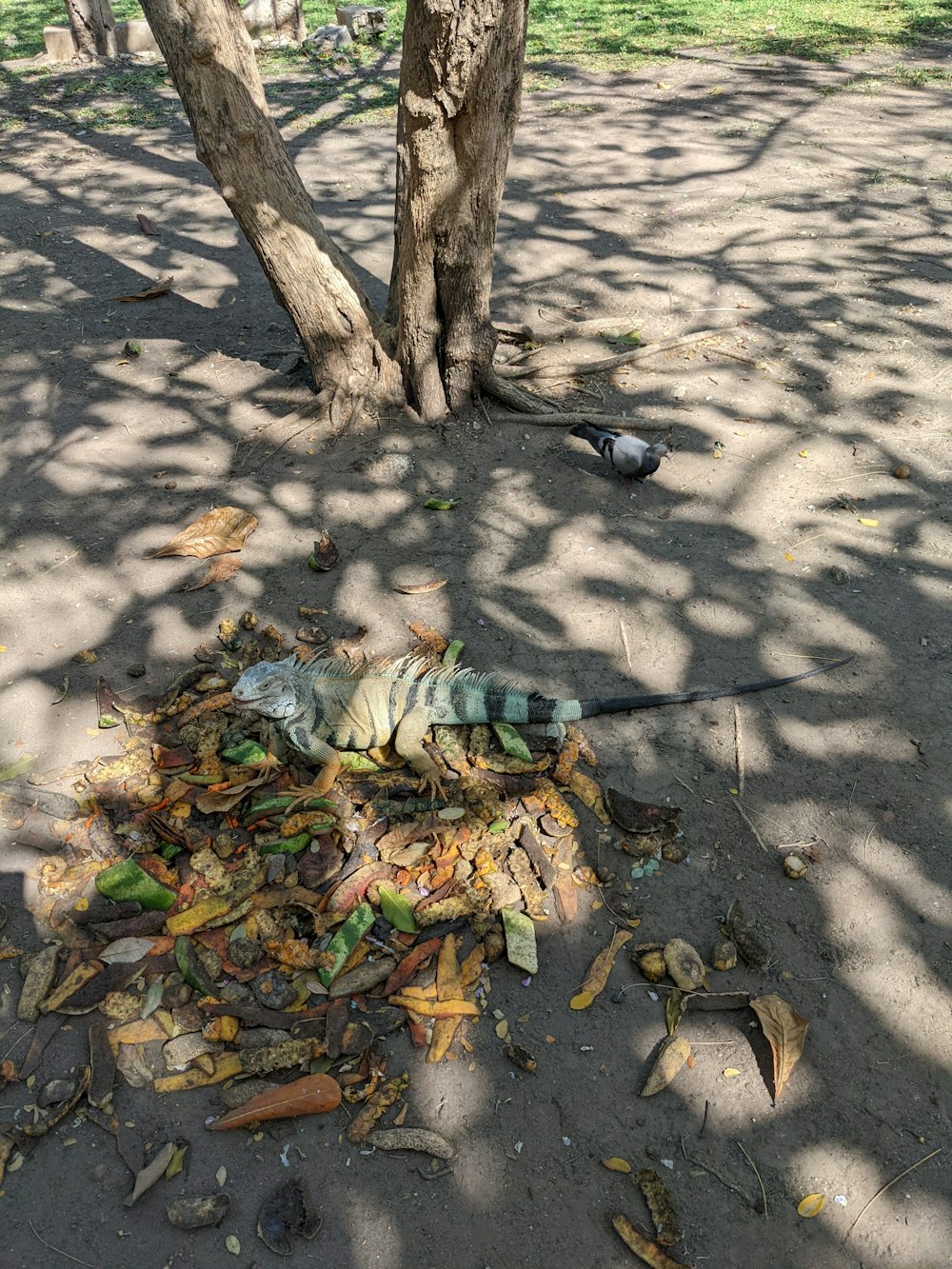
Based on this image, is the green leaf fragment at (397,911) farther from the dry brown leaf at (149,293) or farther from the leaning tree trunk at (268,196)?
the dry brown leaf at (149,293)

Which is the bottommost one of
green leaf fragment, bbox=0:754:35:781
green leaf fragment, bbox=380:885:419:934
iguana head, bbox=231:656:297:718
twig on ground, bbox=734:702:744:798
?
green leaf fragment, bbox=380:885:419:934

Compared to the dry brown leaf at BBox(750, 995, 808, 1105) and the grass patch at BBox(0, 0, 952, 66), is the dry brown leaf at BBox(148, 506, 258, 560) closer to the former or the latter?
the dry brown leaf at BBox(750, 995, 808, 1105)

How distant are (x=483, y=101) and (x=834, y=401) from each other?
297 cm

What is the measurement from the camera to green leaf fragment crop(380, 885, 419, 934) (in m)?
3.18

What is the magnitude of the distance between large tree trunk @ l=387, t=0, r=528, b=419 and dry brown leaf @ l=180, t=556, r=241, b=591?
177 cm

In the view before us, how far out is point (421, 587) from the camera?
4621 mm

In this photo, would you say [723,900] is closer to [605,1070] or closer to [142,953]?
[605,1070]

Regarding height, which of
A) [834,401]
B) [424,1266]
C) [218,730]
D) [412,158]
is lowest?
[424,1266]

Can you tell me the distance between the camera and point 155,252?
847 centimetres

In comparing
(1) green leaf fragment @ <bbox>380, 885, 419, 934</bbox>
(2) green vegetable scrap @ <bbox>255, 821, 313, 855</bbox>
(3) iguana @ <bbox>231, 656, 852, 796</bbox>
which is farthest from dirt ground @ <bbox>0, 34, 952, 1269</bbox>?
(2) green vegetable scrap @ <bbox>255, 821, 313, 855</bbox>

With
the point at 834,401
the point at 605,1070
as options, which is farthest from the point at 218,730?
the point at 834,401

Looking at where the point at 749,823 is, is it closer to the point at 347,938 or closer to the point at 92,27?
the point at 347,938

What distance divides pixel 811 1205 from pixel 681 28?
55.7ft

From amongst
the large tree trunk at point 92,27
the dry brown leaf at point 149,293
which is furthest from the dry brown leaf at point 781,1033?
the large tree trunk at point 92,27
